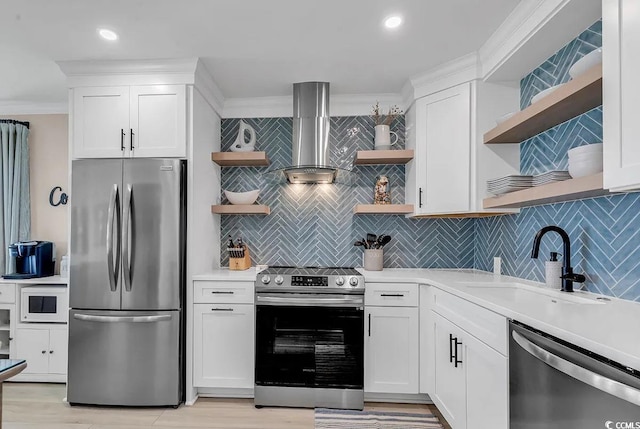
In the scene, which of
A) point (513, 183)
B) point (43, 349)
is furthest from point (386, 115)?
point (43, 349)

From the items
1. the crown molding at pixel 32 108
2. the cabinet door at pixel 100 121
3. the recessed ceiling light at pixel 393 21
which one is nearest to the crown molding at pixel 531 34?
the recessed ceiling light at pixel 393 21

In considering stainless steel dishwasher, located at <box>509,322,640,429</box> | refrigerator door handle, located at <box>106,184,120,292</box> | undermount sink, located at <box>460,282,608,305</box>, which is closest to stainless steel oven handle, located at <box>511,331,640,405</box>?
stainless steel dishwasher, located at <box>509,322,640,429</box>

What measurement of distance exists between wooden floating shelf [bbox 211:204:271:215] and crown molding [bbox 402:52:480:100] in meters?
1.59

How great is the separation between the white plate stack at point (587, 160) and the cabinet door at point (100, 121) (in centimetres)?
286

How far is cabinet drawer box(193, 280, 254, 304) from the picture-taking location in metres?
2.77

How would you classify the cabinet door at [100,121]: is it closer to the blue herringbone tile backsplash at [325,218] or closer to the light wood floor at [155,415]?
the blue herringbone tile backsplash at [325,218]

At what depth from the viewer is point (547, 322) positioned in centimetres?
129

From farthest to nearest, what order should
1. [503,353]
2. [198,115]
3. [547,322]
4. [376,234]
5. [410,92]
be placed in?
[376,234] → [410,92] → [198,115] → [503,353] → [547,322]

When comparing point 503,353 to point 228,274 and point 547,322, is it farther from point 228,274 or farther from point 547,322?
point 228,274

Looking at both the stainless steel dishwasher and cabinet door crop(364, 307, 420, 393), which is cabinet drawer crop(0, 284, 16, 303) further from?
the stainless steel dishwasher

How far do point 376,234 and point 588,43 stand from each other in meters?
2.06

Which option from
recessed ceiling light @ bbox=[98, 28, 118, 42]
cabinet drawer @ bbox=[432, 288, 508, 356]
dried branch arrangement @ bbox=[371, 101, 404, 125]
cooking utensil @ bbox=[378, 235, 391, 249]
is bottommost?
cabinet drawer @ bbox=[432, 288, 508, 356]

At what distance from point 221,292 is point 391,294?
4.22ft

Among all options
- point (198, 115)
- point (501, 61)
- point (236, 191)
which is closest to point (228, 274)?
point (236, 191)
